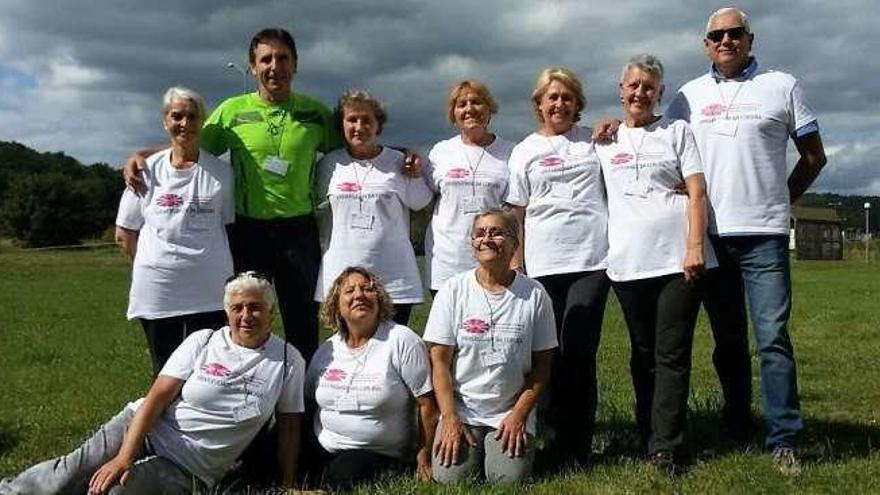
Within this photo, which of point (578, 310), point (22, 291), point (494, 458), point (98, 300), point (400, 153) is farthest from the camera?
point (22, 291)

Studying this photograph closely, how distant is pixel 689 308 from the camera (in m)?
6.28

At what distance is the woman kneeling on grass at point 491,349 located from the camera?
6.16 metres

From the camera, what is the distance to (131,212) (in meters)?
6.72

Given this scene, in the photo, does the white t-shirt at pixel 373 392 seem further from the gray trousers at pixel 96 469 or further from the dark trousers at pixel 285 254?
the gray trousers at pixel 96 469

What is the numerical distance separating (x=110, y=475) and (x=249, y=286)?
1.31m

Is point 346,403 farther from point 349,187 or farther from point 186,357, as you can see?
point 349,187

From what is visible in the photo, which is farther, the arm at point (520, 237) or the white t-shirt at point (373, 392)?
the arm at point (520, 237)

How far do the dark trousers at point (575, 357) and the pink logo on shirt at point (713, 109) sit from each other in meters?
1.22

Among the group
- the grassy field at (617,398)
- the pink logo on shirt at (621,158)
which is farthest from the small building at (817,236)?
the pink logo on shirt at (621,158)

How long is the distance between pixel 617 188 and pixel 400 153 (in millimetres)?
1545

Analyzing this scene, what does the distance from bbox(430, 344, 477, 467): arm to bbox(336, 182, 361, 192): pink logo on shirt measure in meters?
1.19

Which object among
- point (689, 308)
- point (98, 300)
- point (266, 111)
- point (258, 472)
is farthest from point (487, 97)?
point (98, 300)

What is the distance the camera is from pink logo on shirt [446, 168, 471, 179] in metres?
6.73

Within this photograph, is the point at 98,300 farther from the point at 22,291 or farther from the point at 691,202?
the point at 691,202
